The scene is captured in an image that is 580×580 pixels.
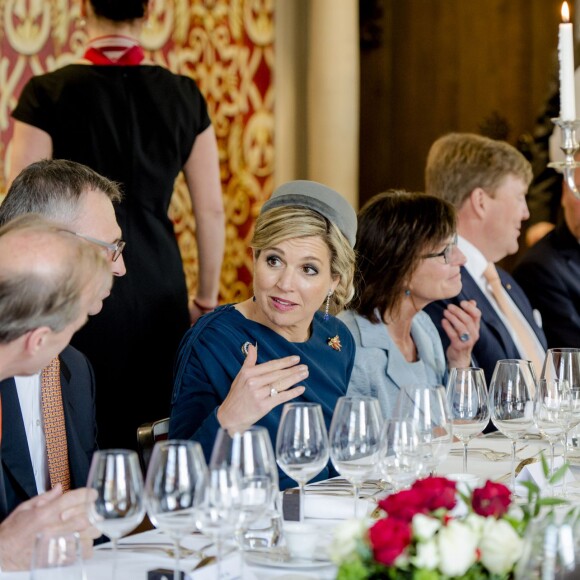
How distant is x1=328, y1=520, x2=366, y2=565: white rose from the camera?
1.22 metres

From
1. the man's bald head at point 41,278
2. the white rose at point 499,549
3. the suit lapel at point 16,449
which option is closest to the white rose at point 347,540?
the white rose at point 499,549

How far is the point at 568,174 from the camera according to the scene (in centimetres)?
221

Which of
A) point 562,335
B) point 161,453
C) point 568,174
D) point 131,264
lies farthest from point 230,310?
point 562,335

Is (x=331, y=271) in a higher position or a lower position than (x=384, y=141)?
lower

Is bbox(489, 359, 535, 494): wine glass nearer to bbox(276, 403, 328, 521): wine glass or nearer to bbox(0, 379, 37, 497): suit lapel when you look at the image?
bbox(276, 403, 328, 521): wine glass

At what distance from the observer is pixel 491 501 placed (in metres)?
1.29

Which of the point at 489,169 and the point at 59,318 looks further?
the point at 489,169

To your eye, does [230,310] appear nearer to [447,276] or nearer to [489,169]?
[447,276]

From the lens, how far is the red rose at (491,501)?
1283 mm

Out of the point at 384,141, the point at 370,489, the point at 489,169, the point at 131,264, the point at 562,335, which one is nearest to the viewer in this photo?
the point at 370,489

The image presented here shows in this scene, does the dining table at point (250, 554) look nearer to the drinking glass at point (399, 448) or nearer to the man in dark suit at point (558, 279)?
the drinking glass at point (399, 448)

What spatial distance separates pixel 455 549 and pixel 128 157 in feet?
7.37

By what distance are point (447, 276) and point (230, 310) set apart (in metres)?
0.86

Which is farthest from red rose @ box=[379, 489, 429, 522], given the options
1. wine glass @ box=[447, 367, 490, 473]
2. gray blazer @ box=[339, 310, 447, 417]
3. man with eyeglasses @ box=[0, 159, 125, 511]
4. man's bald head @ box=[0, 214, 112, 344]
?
gray blazer @ box=[339, 310, 447, 417]
